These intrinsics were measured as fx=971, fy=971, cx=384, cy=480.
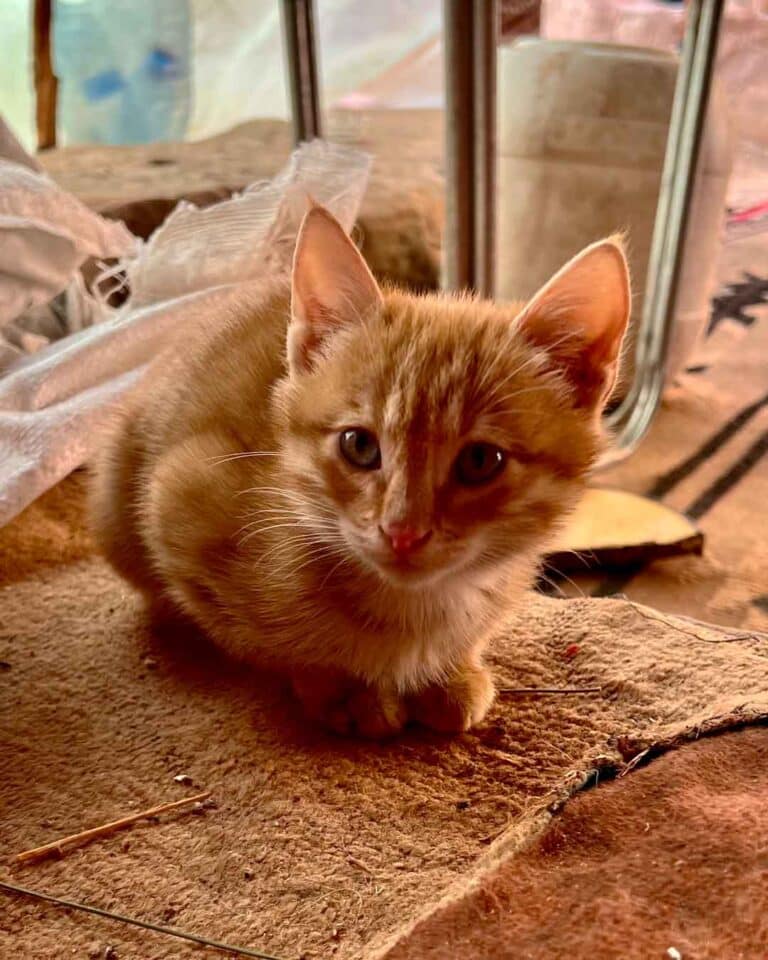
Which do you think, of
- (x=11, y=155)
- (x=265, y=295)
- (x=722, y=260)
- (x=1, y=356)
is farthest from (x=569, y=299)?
(x=722, y=260)

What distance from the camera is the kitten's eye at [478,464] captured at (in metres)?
0.85

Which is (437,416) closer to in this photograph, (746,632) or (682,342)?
(746,632)

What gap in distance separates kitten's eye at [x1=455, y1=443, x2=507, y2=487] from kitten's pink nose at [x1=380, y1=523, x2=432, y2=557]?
0.07 m

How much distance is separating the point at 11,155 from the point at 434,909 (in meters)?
Result: 1.28

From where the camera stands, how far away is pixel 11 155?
1.51 metres

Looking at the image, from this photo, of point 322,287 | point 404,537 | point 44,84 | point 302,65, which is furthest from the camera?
point 44,84

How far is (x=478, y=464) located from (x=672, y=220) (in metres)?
1.05

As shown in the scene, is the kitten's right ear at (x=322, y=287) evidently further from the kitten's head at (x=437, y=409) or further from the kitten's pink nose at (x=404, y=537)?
the kitten's pink nose at (x=404, y=537)

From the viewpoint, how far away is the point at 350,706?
1.01 metres

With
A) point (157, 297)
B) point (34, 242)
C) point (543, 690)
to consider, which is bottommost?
point (543, 690)

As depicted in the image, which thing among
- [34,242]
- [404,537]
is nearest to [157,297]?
[34,242]

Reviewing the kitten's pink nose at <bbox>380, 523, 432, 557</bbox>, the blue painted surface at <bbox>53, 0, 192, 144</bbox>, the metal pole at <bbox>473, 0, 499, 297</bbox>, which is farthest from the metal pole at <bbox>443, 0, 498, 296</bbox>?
the blue painted surface at <bbox>53, 0, 192, 144</bbox>

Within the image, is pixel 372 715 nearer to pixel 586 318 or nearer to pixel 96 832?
pixel 96 832

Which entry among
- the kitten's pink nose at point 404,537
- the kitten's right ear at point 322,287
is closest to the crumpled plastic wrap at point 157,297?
the kitten's right ear at point 322,287
